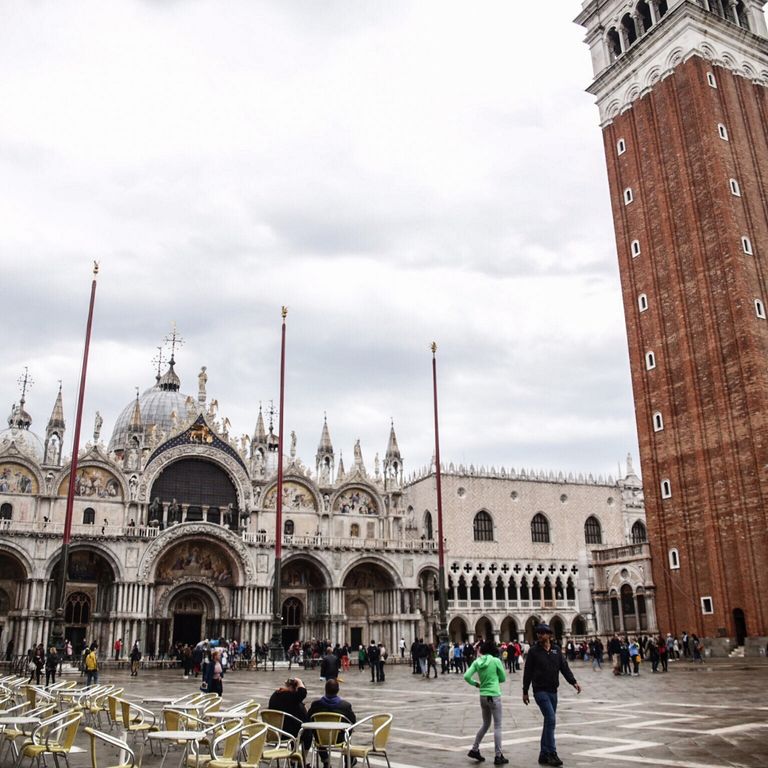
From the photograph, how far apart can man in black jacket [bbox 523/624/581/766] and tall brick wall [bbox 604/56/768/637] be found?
973 inches

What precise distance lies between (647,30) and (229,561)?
35779 millimetres

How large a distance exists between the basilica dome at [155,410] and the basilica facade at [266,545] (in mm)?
165

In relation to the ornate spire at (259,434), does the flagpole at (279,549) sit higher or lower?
lower

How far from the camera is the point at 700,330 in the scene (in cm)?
3509

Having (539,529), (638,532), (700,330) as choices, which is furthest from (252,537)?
(638,532)

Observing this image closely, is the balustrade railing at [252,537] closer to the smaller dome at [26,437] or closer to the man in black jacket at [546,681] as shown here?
the smaller dome at [26,437]

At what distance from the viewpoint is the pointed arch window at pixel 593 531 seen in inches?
2159

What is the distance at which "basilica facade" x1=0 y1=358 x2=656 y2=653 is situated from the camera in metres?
38.0

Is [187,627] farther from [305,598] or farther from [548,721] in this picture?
[548,721]

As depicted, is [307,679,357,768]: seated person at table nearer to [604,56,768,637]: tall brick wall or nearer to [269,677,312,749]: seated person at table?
[269,677,312,749]: seated person at table

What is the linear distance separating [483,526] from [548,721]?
144 ft

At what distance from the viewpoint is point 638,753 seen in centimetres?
916

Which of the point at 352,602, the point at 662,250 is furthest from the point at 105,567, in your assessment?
the point at 662,250

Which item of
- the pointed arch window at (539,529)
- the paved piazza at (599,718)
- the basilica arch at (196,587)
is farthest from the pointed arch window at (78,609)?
the pointed arch window at (539,529)
